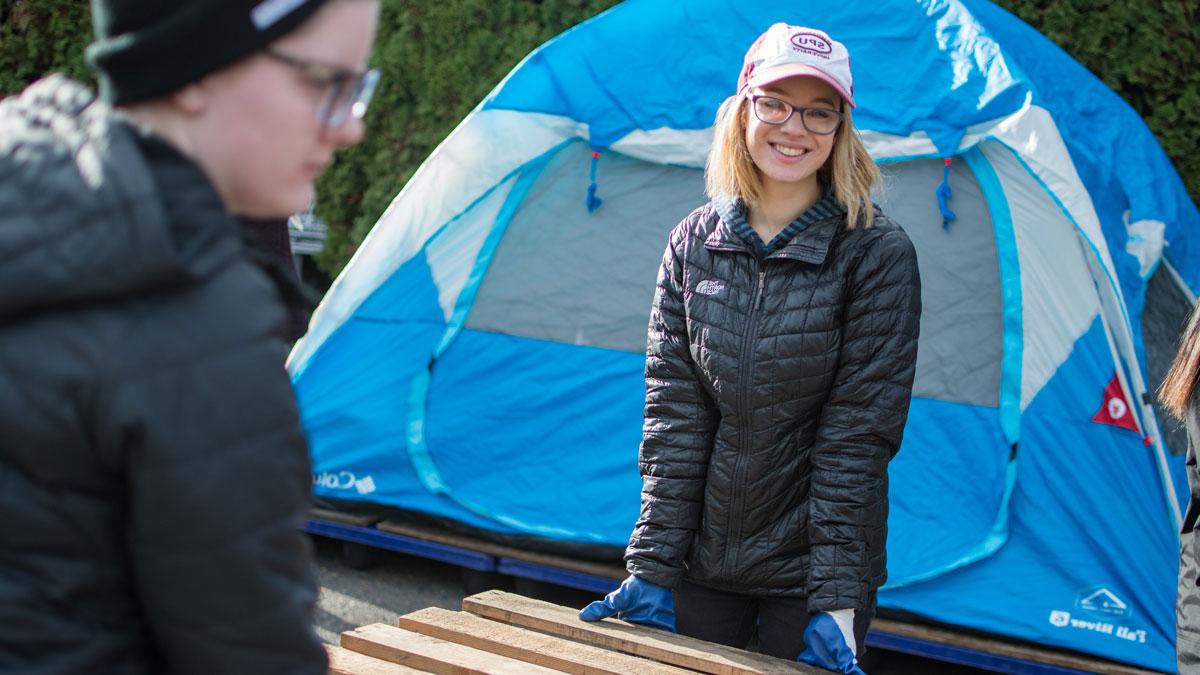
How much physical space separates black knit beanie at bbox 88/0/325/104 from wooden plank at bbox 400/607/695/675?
1.23 m

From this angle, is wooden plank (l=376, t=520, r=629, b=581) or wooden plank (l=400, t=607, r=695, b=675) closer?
wooden plank (l=400, t=607, r=695, b=675)

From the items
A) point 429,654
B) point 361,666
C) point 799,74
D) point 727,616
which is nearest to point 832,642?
point 727,616

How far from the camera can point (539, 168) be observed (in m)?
4.12

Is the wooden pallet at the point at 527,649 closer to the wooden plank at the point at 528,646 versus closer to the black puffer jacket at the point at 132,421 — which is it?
the wooden plank at the point at 528,646

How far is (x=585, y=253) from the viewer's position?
4.09 meters

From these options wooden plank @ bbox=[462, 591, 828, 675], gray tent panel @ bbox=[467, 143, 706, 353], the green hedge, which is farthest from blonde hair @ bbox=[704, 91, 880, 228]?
the green hedge

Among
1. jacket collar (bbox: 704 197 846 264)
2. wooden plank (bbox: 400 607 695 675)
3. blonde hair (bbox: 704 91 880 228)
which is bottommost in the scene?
wooden plank (bbox: 400 607 695 675)

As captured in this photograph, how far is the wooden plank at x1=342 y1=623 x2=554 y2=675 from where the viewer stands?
1858 millimetres

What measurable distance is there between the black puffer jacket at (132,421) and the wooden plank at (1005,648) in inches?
118

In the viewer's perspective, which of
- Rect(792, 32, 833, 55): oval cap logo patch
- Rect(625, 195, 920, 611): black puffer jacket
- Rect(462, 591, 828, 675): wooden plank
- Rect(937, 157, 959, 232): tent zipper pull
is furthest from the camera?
Rect(937, 157, 959, 232): tent zipper pull

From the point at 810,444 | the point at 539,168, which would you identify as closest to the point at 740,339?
the point at 810,444

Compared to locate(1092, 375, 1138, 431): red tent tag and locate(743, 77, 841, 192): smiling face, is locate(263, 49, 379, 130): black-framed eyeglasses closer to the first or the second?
locate(743, 77, 841, 192): smiling face

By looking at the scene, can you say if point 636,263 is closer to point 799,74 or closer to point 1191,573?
point 799,74

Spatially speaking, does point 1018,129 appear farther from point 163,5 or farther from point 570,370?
point 163,5
